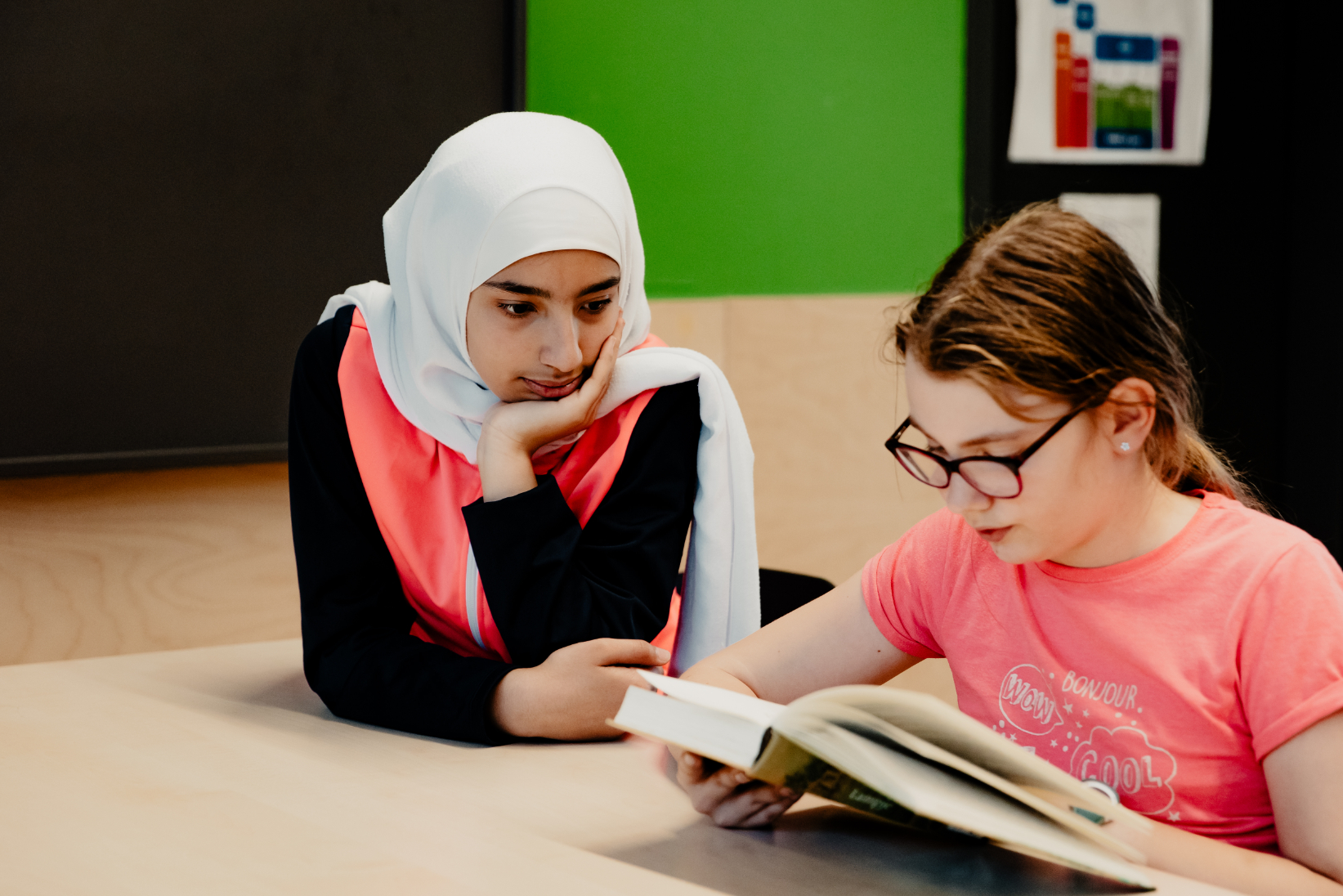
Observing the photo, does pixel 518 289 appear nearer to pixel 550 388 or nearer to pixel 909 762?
pixel 550 388

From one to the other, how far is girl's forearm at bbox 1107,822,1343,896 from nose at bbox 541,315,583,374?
665mm

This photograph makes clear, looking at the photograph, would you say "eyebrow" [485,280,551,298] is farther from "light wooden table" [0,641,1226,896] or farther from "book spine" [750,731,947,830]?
"book spine" [750,731,947,830]

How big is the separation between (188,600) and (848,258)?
A: 1.41 metres

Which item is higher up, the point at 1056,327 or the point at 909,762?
the point at 1056,327

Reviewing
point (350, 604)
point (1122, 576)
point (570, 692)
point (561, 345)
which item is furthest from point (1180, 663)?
point (350, 604)

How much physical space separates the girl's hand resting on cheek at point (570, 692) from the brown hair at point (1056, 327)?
0.39 m

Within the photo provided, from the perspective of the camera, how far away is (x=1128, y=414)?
3.19 feet

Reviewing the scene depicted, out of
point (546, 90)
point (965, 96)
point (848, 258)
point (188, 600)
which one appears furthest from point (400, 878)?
point (965, 96)

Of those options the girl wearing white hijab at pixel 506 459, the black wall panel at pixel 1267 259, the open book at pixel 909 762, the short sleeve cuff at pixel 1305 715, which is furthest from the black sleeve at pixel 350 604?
the black wall panel at pixel 1267 259

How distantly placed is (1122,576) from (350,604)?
73cm

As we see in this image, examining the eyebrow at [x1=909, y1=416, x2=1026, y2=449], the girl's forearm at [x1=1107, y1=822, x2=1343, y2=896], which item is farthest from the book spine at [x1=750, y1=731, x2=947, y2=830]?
the eyebrow at [x1=909, y1=416, x2=1026, y2=449]

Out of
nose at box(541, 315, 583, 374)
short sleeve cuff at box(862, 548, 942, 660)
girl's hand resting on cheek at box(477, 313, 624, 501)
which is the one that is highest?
nose at box(541, 315, 583, 374)

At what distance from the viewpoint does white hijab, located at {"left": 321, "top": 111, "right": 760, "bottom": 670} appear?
1.28m

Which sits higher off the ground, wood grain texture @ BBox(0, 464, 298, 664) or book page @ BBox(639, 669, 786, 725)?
book page @ BBox(639, 669, 786, 725)
